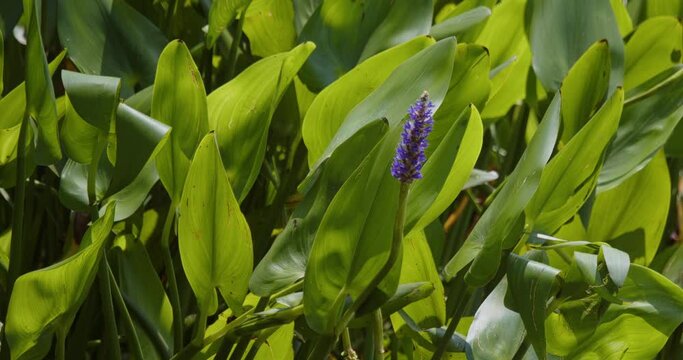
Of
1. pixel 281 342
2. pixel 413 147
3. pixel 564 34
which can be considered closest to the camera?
pixel 413 147

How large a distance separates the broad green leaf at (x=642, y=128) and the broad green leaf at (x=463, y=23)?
0.38ft

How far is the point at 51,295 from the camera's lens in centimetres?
53

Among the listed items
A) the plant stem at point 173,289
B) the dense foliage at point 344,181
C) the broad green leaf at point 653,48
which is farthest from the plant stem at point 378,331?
the broad green leaf at point 653,48

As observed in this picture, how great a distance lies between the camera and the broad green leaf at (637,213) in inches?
31.2

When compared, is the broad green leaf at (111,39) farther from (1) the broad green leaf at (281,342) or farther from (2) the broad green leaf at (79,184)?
(1) the broad green leaf at (281,342)

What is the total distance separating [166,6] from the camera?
90cm

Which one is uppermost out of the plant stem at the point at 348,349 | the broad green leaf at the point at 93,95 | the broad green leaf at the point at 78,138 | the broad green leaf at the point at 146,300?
the broad green leaf at the point at 93,95

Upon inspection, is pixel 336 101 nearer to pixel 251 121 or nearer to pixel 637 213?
pixel 251 121

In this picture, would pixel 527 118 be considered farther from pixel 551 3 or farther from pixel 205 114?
pixel 205 114

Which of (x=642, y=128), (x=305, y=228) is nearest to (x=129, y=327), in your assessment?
(x=305, y=228)

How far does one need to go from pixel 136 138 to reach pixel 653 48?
410 mm

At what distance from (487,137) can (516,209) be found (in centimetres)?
45

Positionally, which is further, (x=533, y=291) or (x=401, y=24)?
(x=401, y=24)

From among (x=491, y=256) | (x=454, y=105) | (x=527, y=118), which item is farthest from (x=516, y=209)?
(x=527, y=118)
